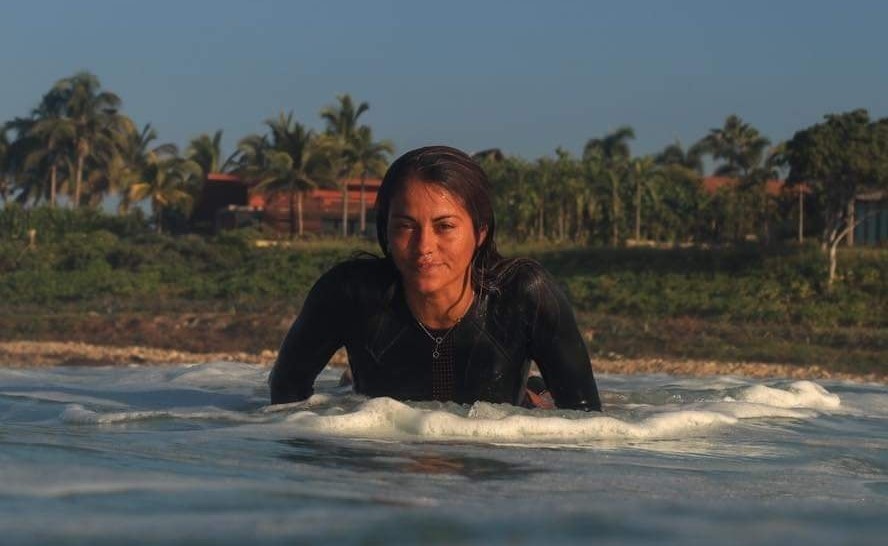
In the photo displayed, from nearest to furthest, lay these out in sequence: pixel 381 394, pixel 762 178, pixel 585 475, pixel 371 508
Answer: pixel 371 508 < pixel 585 475 < pixel 381 394 < pixel 762 178

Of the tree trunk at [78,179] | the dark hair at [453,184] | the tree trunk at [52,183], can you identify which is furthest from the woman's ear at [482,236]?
the tree trunk at [52,183]

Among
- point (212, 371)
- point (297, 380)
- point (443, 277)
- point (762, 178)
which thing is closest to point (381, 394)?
point (297, 380)

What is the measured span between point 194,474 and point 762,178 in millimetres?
48166

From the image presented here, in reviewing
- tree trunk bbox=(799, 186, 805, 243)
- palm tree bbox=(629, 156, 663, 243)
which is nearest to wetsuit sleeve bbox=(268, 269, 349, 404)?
tree trunk bbox=(799, 186, 805, 243)

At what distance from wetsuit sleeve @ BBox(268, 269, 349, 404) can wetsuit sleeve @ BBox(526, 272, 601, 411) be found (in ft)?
1.98

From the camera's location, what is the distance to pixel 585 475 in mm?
2488

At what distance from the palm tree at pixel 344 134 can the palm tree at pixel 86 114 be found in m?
11.7

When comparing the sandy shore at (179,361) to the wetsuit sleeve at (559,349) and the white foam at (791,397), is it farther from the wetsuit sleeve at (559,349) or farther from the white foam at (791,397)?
the wetsuit sleeve at (559,349)

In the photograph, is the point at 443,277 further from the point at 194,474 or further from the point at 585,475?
the point at 194,474

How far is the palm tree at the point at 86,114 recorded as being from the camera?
5731cm

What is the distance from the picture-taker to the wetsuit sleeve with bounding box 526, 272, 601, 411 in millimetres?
3852

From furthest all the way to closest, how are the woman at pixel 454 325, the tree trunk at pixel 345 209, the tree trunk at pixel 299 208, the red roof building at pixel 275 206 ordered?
the red roof building at pixel 275 206, the tree trunk at pixel 345 209, the tree trunk at pixel 299 208, the woman at pixel 454 325

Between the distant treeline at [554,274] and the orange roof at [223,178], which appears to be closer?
the distant treeline at [554,274]

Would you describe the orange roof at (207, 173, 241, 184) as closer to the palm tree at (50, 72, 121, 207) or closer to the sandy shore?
the palm tree at (50, 72, 121, 207)
